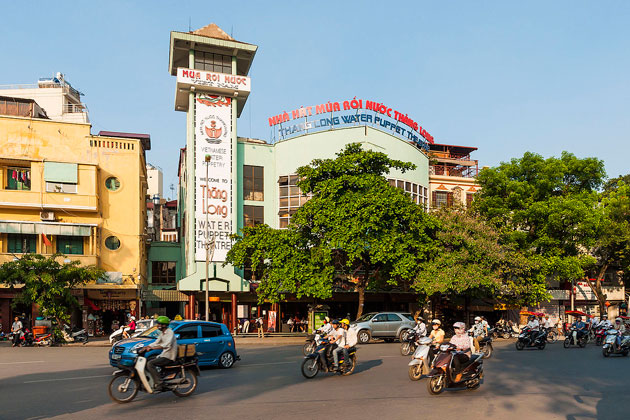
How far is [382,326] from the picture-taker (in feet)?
99.3

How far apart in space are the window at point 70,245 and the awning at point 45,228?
1036 mm

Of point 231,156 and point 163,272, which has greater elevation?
point 231,156

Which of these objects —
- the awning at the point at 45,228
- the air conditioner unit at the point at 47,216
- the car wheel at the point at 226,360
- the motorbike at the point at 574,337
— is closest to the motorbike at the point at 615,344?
the motorbike at the point at 574,337

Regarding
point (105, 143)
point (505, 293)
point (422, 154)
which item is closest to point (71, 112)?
point (105, 143)

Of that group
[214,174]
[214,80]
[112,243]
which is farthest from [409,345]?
[214,80]

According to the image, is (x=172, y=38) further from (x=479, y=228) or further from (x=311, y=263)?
(x=479, y=228)

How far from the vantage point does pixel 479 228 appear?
3488cm

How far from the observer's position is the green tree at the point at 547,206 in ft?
128

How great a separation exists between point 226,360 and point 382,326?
548 inches

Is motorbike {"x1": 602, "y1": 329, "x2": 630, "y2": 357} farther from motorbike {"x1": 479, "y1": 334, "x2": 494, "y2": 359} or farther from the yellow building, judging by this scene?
the yellow building

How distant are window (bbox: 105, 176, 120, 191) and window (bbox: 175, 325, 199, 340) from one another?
2538 cm

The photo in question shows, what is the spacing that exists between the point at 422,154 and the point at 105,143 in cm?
2400

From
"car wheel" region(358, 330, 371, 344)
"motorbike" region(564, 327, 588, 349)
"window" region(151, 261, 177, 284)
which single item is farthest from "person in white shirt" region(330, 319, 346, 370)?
"window" region(151, 261, 177, 284)

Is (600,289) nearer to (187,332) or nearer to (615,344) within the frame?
(615,344)
